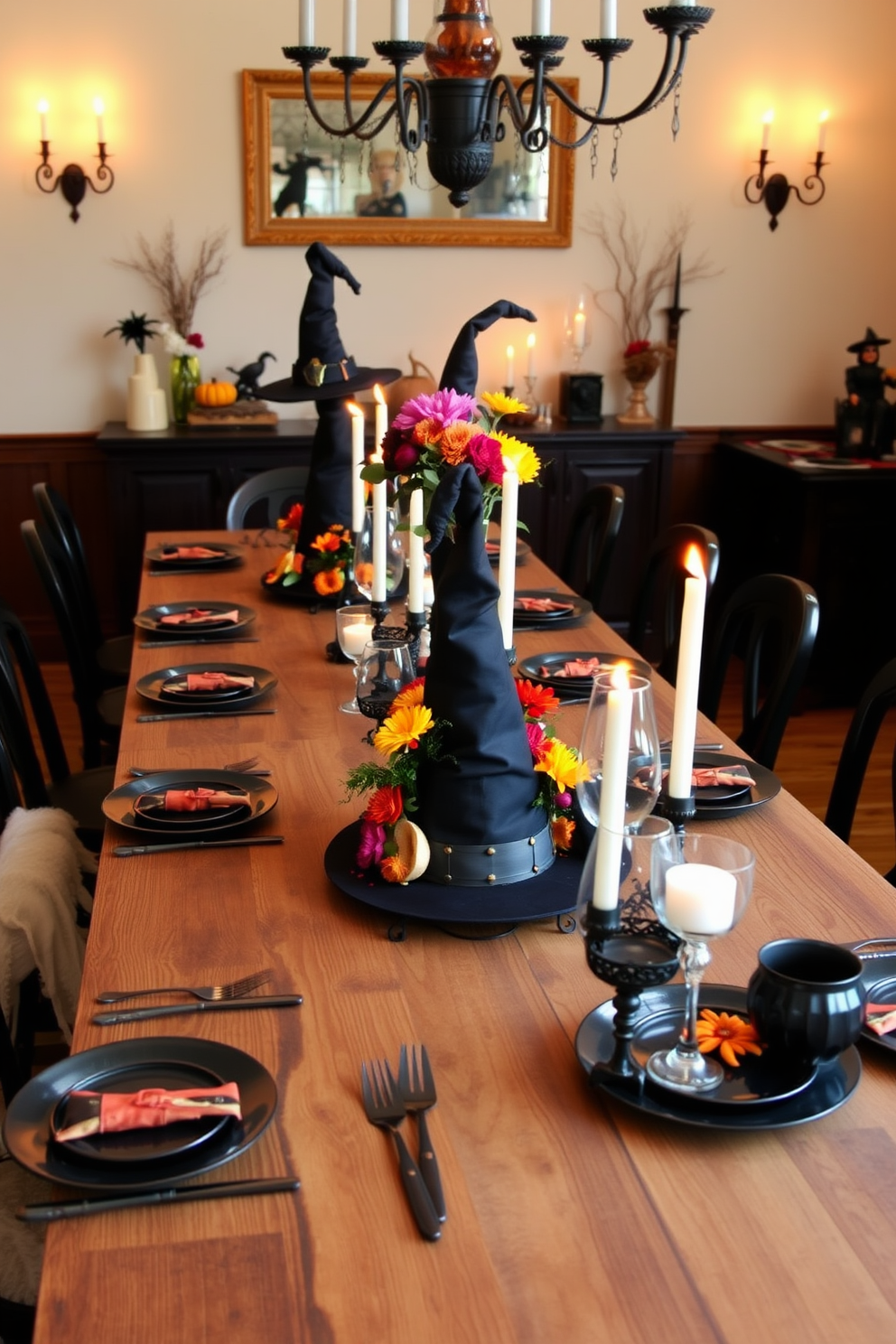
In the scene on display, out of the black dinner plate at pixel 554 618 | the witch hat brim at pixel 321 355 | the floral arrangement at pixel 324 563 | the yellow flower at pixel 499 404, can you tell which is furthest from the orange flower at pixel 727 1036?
the witch hat brim at pixel 321 355

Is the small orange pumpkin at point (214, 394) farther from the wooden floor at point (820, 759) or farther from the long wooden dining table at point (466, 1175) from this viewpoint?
the long wooden dining table at point (466, 1175)

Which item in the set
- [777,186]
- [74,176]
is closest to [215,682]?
[74,176]

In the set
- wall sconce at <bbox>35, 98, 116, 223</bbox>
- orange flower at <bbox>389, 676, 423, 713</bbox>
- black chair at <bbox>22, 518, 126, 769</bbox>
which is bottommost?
black chair at <bbox>22, 518, 126, 769</bbox>

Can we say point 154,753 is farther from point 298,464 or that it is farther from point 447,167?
point 298,464

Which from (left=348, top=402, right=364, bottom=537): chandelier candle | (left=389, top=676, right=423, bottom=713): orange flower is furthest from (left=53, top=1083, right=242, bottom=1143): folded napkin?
(left=348, top=402, right=364, bottom=537): chandelier candle

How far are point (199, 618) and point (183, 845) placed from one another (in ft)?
3.79

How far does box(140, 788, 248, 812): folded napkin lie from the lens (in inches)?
70.7

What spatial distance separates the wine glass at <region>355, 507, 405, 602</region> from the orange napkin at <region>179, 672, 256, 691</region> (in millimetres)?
297

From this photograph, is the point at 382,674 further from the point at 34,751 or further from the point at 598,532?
the point at 598,532

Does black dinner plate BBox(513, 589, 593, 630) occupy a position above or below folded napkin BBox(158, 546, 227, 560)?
below

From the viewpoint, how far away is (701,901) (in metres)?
1.14

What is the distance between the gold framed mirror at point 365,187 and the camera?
470cm

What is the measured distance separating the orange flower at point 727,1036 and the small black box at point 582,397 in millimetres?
3928

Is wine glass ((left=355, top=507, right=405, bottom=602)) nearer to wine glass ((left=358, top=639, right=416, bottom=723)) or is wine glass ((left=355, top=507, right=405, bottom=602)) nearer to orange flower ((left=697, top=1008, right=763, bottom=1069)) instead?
wine glass ((left=358, top=639, right=416, bottom=723))
